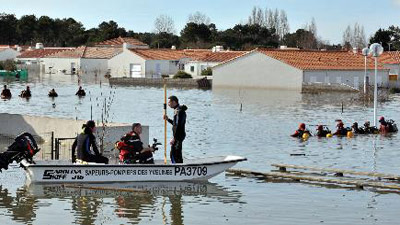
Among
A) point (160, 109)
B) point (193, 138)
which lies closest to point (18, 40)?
Answer: point (160, 109)

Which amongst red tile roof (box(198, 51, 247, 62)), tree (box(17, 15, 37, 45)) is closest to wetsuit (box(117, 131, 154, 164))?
red tile roof (box(198, 51, 247, 62))

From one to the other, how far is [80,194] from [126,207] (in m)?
1.91

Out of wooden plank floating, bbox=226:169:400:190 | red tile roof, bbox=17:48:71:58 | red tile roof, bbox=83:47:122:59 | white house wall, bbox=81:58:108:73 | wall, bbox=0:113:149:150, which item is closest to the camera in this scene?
wooden plank floating, bbox=226:169:400:190

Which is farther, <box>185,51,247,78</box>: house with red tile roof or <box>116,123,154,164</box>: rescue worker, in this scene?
<box>185,51,247,78</box>: house with red tile roof

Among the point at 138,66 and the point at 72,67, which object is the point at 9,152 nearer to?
the point at 138,66

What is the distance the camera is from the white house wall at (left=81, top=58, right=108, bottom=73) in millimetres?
136250

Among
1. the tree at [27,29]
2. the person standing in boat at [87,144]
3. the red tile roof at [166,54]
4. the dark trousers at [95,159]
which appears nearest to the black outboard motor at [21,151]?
the person standing in boat at [87,144]

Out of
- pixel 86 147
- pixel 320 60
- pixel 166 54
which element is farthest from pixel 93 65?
pixel 86 147

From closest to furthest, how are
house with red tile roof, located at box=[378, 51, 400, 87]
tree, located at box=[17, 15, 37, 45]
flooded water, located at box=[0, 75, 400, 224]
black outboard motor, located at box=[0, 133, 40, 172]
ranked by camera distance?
flooded water, located at box=[0, 75, 400, 224] → black outboard motor, located at box=[0, 133, 40, 172] → house with red tile roof, located at box=[378, 51, 400, 87] → tree, located at box=[17, 15, 37, 45]

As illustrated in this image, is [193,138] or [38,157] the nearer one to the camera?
[38,157]

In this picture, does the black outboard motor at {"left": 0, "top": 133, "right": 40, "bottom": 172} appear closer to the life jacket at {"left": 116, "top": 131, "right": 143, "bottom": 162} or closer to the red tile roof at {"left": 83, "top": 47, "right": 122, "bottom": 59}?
the life jacket at {"left": 116, "top": 131, "right": 143, "bottom": 162}

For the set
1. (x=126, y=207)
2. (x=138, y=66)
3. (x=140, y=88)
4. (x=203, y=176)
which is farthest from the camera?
(x=138, y=66)

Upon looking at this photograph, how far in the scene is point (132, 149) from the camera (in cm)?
2434

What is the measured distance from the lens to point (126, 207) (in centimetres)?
2184
